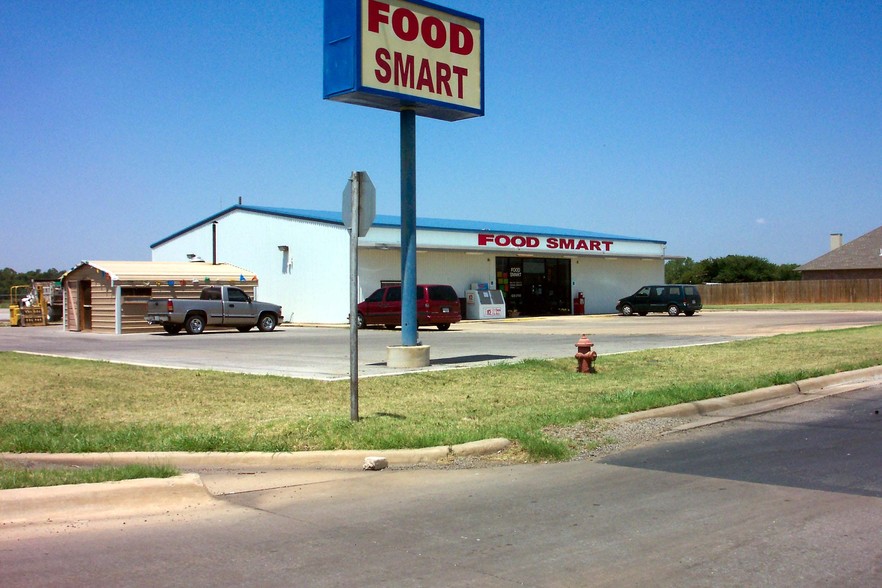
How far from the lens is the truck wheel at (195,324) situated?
30.6 metres

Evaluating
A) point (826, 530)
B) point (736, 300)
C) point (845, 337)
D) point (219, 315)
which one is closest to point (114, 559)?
point (826, 530)

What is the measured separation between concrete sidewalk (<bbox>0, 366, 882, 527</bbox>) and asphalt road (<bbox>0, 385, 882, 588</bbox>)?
7.6 inches

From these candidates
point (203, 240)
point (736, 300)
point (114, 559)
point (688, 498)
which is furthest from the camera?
point (736, 300)

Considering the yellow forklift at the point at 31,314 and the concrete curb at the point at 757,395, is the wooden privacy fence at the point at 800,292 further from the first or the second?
the concrete curb at the point at 757,395

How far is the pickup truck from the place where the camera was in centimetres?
3019

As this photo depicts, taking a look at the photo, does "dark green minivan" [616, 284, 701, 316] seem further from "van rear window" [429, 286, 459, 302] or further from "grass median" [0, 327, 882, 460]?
"grass median" [0, 327, 882, 460]

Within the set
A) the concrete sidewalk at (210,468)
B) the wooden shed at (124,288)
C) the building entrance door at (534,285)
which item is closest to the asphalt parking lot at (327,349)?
the concrete sidewalk at (210,468)

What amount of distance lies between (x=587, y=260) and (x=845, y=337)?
3055cm

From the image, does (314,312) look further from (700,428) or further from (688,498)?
(688,498)

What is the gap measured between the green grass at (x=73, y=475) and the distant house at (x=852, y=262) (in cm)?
7701

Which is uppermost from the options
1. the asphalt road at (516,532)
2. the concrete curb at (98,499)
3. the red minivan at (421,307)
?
the red minivan at (421,307)

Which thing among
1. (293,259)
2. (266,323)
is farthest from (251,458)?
(293,259)

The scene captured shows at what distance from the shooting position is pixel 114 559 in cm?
522

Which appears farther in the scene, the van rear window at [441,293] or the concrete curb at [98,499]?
the van rear window at [441,293]
